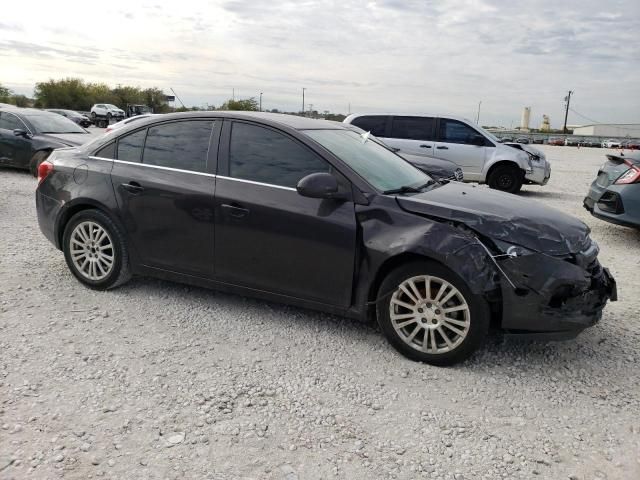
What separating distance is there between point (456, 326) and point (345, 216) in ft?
3.42

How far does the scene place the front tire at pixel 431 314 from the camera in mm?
3414

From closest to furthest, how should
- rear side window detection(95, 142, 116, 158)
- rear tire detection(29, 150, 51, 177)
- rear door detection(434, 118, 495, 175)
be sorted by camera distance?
1. rear side window detection(95, 142, 116, 158)
2. rear tire detection(29, 150, 51, 177)
3. rear door detection(434, 118, 495, 175)

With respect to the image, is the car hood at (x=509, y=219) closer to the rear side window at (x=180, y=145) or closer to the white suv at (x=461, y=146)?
the rear side window at (x=180, y=145)

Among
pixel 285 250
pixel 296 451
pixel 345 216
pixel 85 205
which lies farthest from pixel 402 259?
pixel 85 205

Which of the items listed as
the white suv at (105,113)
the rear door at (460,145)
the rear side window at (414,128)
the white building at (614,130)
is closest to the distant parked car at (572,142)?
the white building at (614,130)

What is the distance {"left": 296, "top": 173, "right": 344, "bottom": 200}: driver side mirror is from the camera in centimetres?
369

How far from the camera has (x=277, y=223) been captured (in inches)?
153

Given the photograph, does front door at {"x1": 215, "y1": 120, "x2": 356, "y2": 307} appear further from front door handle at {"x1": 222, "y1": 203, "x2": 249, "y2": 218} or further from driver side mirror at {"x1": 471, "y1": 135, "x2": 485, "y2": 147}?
driver side mirror at {"x1": 471, "y1": 135, "x2": 485, "y2": 147}

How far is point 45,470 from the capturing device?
2492 millimetres

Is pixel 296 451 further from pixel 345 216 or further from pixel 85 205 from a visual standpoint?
pixel 85 205

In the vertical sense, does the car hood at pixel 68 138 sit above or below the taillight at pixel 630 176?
below

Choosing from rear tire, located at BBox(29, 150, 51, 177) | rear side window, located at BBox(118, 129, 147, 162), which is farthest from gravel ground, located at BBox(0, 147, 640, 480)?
rear tire, located at BBox(29, 150, 51, 177)

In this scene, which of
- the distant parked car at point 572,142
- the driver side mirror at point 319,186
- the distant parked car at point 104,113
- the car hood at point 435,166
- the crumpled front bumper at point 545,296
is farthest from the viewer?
the distant parked car at point 572,142

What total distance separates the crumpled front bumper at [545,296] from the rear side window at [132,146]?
3.08 metres
